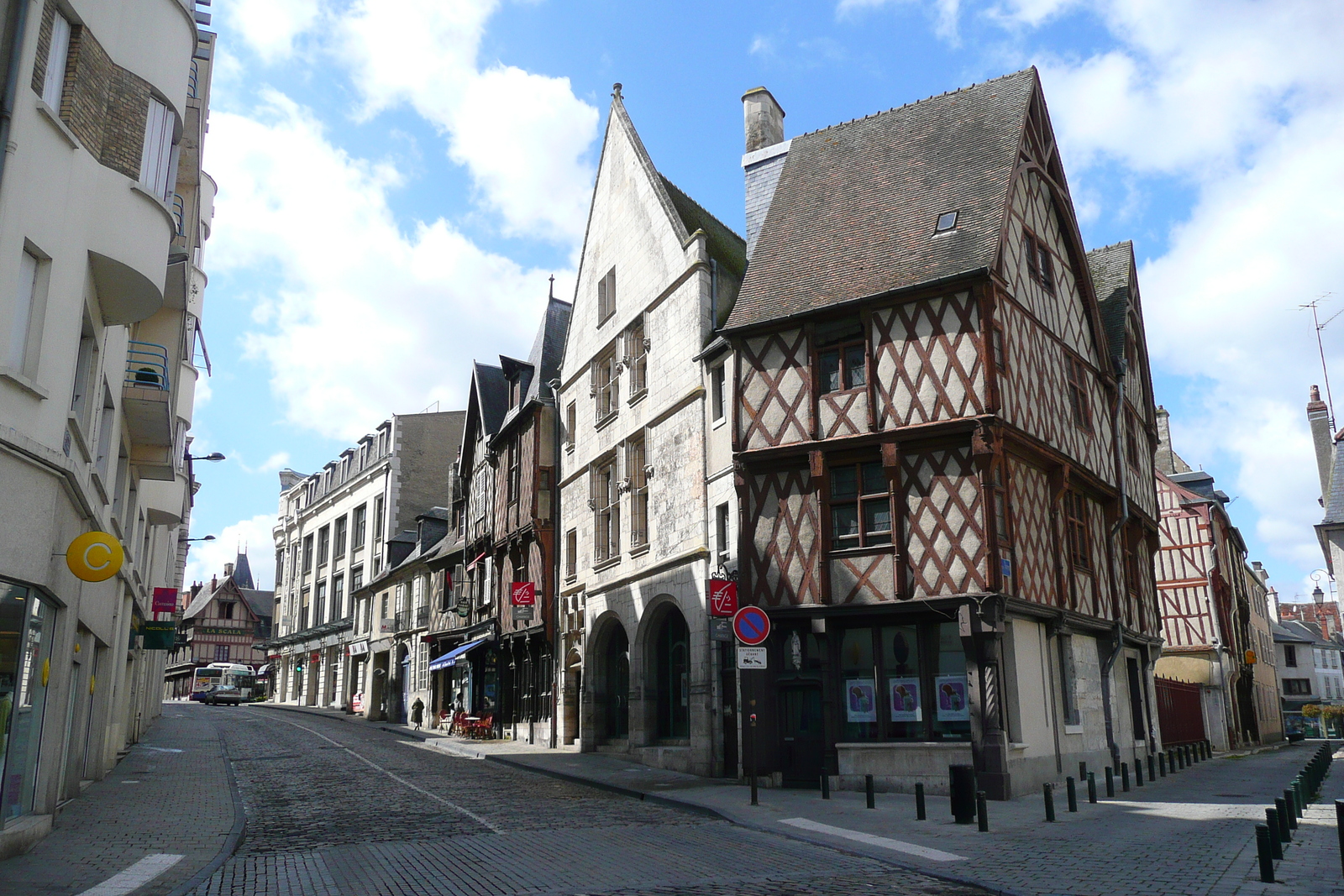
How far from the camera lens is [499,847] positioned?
33.0 feet

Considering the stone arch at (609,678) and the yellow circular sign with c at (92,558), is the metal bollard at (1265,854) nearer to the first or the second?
the yellow circular sign with c at (92,558)

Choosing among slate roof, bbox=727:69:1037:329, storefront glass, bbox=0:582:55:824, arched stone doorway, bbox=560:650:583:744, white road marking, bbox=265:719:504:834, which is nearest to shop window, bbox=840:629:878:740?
slate roof, bbox=727:69:1037:329

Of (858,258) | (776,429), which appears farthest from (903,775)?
(858,258)

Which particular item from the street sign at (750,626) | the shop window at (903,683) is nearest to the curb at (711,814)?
the street sign at (750,626)

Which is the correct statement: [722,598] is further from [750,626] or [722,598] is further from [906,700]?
[906,700]

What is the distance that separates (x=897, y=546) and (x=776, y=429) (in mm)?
2928

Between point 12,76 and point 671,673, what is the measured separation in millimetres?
A: 15012

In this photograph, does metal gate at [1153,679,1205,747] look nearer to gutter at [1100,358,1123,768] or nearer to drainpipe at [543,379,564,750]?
gutter at [1100,358,1123,768]

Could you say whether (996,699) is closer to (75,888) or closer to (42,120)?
(75,888)

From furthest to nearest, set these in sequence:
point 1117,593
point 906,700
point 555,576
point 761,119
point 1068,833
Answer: point 555,576, point 761,119, point 1117,593, point 906,700, point 1068,833

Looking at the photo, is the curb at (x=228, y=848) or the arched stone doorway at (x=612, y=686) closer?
the curb at (x=228, y=848)

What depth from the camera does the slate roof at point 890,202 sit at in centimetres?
1659

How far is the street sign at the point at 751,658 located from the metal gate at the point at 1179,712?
14.9m

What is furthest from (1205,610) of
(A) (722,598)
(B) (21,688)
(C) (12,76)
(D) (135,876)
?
(C) (12,76)
